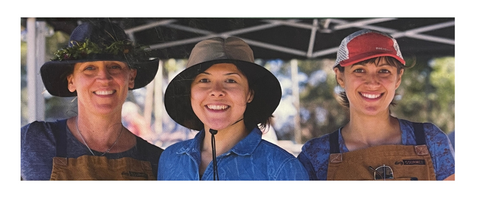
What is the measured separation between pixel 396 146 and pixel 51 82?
9.36 feet

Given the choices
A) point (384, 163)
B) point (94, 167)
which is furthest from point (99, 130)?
point (384, 163)

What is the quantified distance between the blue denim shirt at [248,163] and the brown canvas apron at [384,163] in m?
0.29

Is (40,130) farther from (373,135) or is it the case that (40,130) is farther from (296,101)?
(373,135)

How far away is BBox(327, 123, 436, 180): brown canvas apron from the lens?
13.5 ft

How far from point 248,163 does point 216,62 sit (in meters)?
0.84

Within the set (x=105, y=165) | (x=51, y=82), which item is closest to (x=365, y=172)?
(x=105, y=165)

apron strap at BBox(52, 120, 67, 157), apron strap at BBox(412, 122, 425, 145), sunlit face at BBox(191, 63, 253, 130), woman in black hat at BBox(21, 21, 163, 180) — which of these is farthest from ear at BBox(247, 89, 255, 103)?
apron strap at BBox(52, 120, 67, 157)

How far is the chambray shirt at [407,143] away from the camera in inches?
164

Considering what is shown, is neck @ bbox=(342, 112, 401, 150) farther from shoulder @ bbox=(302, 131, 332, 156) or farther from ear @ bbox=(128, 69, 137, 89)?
ear @ bbox=(128, 69, 137, 89)

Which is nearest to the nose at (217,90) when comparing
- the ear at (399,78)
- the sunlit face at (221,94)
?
the sunlit face at (221,94)

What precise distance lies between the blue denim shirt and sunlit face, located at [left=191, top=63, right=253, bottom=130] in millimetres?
211

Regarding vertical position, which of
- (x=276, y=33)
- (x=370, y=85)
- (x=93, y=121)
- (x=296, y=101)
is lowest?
(x=93, y=121)

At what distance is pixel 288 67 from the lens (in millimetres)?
4250

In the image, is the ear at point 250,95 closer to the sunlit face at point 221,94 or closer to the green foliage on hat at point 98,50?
the sunlit face at point 221,94
